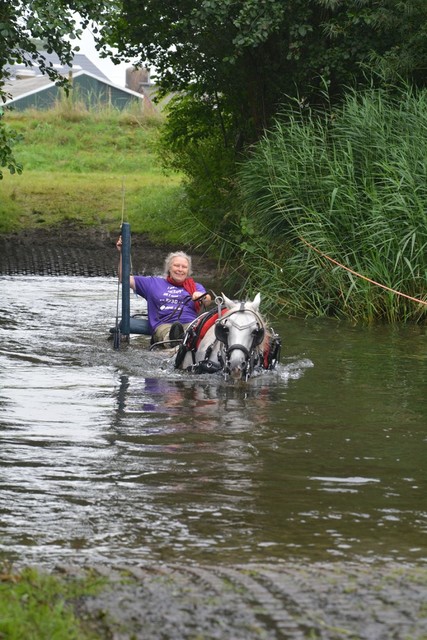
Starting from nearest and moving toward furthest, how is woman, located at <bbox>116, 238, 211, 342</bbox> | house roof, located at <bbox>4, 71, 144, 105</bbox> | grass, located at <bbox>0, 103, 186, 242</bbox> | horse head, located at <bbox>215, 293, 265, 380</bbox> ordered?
horse head, located at <bbox>215, 293, 265, 380</bbox>, woman, located at <bbox>116, 238, 211, 342</bbox>, grass, located at <bbox>0, 103, 186, 242</bbox>, house roof, located at <bbox>4, 71, 144, 105</bbox>

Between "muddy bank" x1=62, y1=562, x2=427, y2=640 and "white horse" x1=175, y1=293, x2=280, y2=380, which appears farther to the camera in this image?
"white horse" x1=175, y1=293, x2=280, y2=380

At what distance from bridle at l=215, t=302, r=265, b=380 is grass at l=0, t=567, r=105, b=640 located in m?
5.58

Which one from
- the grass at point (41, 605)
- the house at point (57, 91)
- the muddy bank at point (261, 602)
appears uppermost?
the house at point (57, 91)

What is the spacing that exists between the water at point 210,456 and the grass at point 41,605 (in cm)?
40

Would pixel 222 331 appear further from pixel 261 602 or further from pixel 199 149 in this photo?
pixel 199 149

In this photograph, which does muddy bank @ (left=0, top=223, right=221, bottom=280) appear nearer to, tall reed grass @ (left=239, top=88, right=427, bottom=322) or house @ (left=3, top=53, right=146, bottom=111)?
tall reed grass @ (left=239, top=88, right=427, bottom=322)

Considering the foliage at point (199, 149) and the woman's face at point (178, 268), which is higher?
the foliage at point (199, 149)

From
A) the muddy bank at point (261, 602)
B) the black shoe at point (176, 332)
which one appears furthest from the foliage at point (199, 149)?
the muddy bank at point (261, 602)

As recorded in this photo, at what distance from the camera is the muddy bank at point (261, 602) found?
187 inches

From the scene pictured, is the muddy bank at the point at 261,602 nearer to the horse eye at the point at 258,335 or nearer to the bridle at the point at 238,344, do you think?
the bridle at the point at 238,344

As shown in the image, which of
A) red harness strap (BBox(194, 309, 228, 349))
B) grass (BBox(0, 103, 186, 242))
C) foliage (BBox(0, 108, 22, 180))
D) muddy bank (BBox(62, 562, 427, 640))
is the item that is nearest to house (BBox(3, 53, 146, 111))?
grass (BBox(0, 103, 186, 242))

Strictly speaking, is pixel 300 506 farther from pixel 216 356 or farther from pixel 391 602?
pixel 216 356

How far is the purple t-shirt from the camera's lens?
13109 millimetres

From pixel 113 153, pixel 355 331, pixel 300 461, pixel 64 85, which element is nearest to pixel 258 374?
pixel 300 461
